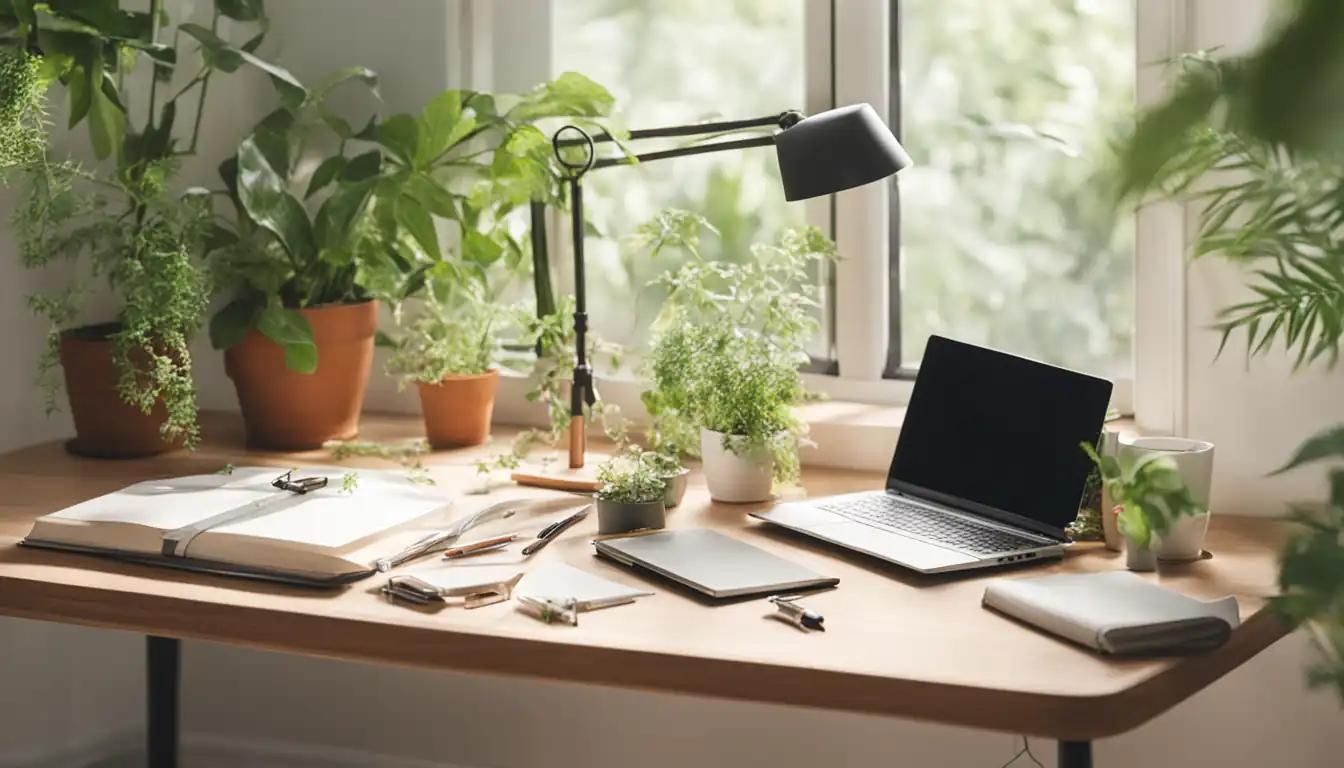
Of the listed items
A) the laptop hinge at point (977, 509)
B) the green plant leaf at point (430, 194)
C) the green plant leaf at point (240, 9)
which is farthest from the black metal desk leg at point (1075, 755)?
the green plant leaf at point (240, 9)

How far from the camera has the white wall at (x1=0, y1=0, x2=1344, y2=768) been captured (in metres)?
1.84

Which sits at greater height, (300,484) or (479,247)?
(479,247)

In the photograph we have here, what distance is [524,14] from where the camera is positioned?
2.47m

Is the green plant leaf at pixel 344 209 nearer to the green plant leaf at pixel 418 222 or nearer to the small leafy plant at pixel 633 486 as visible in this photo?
the green plant leaf at pixel 418 222

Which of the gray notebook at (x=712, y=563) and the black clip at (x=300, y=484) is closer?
the gray notebook at (x=712, y=563)

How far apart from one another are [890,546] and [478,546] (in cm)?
48

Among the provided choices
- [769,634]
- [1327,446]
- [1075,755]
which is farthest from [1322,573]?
[769,634]

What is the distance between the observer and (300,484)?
1.83m

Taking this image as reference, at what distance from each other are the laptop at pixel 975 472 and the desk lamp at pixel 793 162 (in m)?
0.25

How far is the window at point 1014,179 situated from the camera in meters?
2.10

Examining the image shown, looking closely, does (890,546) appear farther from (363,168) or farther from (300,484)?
(363,168)

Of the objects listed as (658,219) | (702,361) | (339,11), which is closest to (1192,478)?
(702,361)

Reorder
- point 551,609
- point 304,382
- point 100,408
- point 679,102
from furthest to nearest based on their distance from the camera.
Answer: point 679,102 < point 304,382 < point 100,408 < point 551,609

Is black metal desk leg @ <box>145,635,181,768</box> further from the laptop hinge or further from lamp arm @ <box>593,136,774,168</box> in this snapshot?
the laptop hinge
